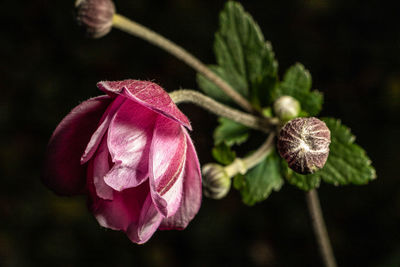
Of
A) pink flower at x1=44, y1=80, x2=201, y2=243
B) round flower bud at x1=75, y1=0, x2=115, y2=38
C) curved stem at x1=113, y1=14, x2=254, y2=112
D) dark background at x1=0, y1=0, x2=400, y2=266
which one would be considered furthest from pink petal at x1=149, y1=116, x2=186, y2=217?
dark background at x1=0, y1=0, x2=400, y2=266

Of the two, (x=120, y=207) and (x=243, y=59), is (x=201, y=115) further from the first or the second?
(x=120, y=207)

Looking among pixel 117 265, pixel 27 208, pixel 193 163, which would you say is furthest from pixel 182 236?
pixel 193 163

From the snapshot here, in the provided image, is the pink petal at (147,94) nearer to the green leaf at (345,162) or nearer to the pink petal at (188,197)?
the pink petal at (188,197)

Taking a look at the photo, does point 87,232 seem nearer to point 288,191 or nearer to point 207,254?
point 207,254

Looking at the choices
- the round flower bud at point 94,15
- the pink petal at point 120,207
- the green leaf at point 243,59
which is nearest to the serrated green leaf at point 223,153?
the green leaf at point 243,59

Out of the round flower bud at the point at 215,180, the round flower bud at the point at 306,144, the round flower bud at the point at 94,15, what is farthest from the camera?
the round flower bud at the point at 94,15

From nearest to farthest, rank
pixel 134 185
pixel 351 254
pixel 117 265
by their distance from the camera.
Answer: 1. pixel 134 185
2. pixel 351 254
3. pixel 117 265

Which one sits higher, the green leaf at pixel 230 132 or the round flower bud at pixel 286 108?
the round flower bud at pixel 286 108

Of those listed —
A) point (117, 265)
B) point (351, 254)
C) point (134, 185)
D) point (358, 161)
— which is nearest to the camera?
point (134, 185)
